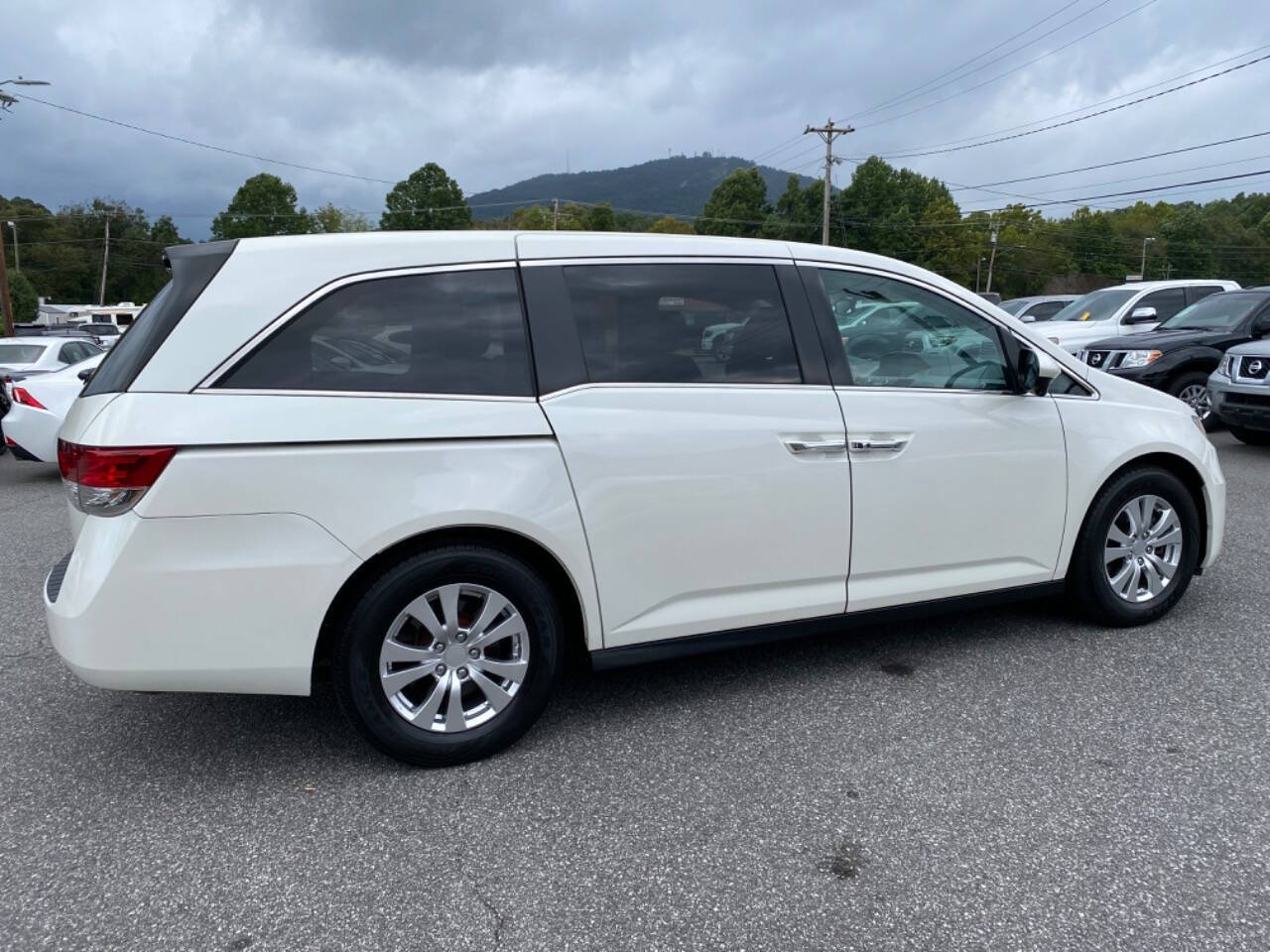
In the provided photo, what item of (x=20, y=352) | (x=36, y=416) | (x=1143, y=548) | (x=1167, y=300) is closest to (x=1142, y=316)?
(x=1167, y=300)

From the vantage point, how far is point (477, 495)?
114 inches

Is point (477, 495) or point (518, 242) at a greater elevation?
point (518, 242)

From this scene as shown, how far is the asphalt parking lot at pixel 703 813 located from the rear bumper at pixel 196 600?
0.46 meters

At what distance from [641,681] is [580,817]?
1.06 m

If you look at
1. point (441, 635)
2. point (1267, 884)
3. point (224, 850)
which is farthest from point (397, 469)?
point (1267, 884)

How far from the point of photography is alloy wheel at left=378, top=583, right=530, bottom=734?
295cm

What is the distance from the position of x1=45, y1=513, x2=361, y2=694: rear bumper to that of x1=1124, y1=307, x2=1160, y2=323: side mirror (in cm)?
1251

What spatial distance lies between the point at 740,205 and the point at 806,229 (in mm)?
9655

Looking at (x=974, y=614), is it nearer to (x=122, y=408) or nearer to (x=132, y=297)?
(x=122, y=408)

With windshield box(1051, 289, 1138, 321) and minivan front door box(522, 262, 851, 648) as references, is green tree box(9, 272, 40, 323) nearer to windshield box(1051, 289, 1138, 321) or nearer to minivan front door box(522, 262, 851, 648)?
windshield box(1051, 289, 1138, 321)

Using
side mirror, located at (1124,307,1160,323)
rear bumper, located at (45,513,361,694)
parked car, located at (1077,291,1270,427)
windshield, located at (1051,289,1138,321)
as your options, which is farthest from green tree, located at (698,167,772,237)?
rear bumper, located at (45,513,361,694)

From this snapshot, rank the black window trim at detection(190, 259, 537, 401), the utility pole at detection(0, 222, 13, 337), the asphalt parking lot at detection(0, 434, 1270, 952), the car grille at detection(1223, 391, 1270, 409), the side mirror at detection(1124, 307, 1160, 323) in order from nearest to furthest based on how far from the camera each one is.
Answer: the asphalt parking lot at detection(0, 434, 1270, 952)
the black window trim at detection(190, 259, 537, 401)
the car grille at detection(1223, 391, 1270, 409)
the side mirror at detection(1124, 307, 1160, 323)
the utility pole at detection(0, 222, 13, 337)

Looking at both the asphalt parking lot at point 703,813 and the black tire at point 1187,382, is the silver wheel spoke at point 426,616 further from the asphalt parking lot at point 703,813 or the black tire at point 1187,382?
the black tire at point 1187,382

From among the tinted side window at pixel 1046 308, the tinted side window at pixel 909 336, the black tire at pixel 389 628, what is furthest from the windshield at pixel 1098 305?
the black tire at pixel 389 628
